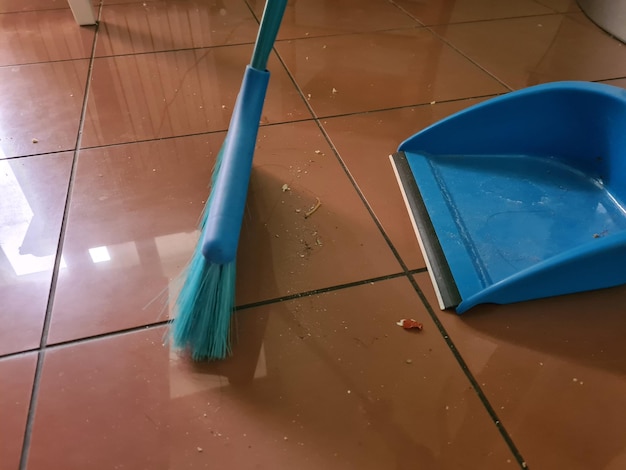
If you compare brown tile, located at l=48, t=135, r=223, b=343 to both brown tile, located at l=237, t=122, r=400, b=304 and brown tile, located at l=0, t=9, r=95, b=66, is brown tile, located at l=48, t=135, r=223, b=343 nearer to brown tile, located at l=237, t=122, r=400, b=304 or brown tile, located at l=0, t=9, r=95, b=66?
brown tile, located at l=237, t=122, r=400, b=304

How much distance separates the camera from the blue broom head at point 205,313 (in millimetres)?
494

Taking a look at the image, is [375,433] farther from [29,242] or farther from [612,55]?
[612,55]

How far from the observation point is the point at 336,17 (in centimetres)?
132

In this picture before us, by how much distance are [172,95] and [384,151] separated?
1.49 feet

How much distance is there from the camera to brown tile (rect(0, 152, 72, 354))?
56 centimetres

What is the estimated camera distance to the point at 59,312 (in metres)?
0.57

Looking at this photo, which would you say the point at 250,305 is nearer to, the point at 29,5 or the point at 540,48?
the point at 540,48

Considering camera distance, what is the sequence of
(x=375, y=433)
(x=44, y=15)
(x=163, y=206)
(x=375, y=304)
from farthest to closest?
(x=44, y=15) → (x=163, y=206) → (x=375, y=304) → (x=375, y=433)

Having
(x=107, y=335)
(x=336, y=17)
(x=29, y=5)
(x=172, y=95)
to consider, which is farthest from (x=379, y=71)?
(x=29, y=5)

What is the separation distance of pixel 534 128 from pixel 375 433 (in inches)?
21.2

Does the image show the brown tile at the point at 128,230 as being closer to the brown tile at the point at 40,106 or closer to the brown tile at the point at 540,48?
the brown tile at the point at 40,106

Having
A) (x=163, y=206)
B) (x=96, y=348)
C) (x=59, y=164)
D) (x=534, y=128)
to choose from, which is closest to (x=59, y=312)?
(x=96, y=348)

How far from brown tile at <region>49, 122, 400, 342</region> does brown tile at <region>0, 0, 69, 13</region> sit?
2.66 feet

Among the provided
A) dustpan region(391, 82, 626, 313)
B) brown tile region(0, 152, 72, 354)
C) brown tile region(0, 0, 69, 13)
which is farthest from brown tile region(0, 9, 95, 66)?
dustpan region(391, 82, 626, 313)
